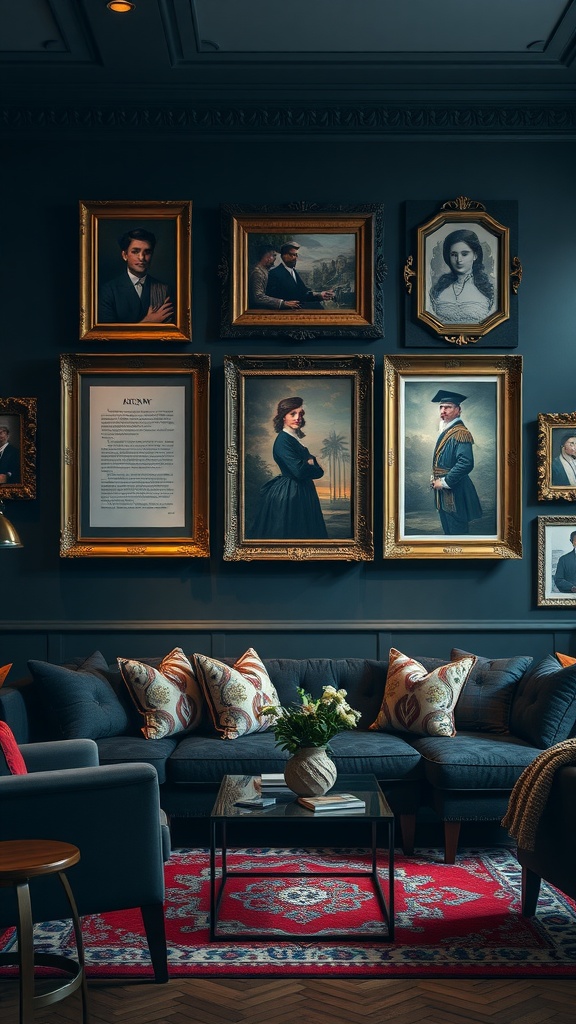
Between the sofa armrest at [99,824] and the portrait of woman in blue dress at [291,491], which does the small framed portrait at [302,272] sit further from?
the sofa armrest at [99,824]

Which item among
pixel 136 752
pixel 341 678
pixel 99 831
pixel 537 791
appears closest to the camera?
pixel 99 831

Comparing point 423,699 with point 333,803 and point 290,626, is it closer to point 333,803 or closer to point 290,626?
point 290,626

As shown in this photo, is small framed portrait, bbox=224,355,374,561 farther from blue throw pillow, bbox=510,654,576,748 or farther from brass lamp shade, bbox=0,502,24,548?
brass lamp shade, bbox=0,502,24,548

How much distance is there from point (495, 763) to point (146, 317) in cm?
313

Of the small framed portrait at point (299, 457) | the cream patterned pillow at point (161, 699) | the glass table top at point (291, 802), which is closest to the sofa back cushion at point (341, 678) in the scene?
the cream patterned pillow at point (161, 699)

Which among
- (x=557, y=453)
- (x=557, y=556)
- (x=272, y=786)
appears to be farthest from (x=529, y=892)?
(x=557, y=453)

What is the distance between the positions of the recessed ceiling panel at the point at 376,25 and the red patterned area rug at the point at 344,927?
4.08 m

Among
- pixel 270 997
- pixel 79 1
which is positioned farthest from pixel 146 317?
pixel 270 997

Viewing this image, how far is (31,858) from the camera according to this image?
279cm

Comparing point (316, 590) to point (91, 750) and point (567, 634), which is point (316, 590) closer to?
point (567, 634)

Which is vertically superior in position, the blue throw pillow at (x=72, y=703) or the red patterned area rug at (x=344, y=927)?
the blue throw pillow at (x=72, y=703)

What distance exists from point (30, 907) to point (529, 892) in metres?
2.07

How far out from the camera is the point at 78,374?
19.3 feet

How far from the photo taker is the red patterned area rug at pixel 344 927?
11.4 feet
